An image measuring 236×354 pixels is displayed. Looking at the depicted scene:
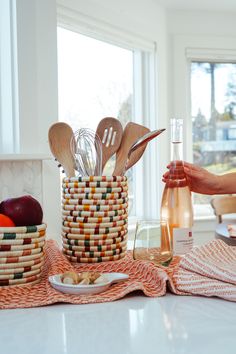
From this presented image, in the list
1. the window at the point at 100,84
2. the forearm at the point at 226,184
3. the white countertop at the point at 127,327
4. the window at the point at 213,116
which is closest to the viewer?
the white countertop at the point at 127,327

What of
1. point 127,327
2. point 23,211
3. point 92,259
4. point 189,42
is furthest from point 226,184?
point 189,42

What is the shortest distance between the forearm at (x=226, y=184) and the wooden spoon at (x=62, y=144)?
454mm

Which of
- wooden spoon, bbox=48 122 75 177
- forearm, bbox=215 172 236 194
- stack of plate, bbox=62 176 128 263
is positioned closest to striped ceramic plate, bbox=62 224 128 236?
stack of plate, bbox=62 176 128 263

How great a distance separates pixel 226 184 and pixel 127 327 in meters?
0.77

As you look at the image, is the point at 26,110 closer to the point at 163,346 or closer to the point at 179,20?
the point at 163,346

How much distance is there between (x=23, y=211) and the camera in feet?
2.94

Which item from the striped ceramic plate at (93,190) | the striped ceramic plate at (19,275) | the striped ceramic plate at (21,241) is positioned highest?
the striped ceramic plate at (93,190)

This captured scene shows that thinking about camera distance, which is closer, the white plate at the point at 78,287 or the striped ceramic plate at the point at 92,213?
the white plate at the point at 78,287

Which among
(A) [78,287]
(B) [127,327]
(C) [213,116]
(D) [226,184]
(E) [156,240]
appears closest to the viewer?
(B) [127,327]

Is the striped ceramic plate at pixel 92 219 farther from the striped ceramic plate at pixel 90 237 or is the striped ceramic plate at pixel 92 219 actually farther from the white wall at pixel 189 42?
the white wall at pixel 189 42

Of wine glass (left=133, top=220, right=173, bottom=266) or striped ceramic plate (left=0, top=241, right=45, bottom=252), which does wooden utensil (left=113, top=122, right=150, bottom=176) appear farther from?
striped ceramic plate (left=0, top=241, right=45, bottom=252)

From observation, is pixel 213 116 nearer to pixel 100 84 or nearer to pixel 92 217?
pixel 100 84

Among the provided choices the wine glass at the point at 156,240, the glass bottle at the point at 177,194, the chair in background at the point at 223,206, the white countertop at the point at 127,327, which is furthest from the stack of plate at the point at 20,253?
the chair in background at the point at 223,206

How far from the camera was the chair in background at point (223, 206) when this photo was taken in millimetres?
3023
